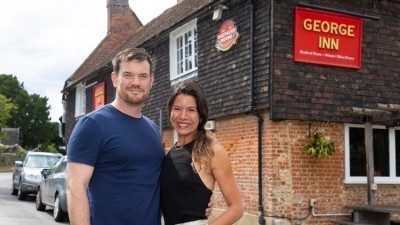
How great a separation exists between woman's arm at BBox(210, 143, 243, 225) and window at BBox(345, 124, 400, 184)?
8.23 meters

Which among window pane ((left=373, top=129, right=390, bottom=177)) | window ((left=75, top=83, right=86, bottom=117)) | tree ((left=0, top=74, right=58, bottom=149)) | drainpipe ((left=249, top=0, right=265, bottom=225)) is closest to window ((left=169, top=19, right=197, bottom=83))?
drainpipe ((left=249, top=0, right=265, bottom=225))

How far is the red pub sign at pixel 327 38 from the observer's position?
1072 cm

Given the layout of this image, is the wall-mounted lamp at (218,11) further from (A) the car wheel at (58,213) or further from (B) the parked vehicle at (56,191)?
(A) the car wheel at (58,213)

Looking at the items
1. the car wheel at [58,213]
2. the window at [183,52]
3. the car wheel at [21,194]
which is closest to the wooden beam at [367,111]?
the window at [183,52]

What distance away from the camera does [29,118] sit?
7769 cm

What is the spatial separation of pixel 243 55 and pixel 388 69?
10.6 feet

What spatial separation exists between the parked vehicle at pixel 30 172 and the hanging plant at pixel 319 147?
32.5ft

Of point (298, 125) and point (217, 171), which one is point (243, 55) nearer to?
point (298, 125)

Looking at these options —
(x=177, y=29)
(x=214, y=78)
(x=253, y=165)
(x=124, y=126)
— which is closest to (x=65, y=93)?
(x=177, y=29)

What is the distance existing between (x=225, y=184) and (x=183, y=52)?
11.5 meters

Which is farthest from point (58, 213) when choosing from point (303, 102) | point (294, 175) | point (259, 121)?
point (303, 102)

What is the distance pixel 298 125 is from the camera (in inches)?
414

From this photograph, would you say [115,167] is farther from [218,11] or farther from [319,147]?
[218,11]

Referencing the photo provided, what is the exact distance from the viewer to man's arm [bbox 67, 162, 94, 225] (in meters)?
2.91
